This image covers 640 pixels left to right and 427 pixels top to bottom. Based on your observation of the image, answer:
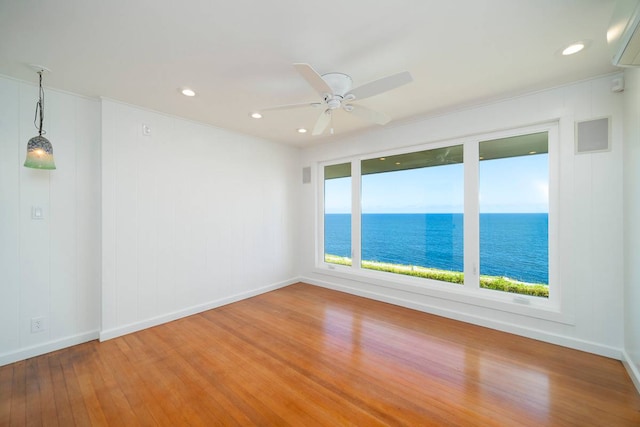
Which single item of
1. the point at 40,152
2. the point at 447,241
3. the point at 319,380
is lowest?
the point at 319,380

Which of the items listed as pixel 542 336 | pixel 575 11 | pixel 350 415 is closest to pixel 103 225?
pixel 350 415

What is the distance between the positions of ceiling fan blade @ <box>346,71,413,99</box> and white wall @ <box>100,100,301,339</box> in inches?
101

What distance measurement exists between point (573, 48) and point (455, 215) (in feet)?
6.76

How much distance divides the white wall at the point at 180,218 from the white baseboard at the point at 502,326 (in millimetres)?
1887

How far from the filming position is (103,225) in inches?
115

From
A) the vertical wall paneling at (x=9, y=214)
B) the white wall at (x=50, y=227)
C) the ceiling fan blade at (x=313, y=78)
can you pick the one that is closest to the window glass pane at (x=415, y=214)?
the ceiling fan blade at (x=313, y=78)

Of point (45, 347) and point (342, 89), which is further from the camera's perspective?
point (45, 347)

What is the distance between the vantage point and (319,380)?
219 centimetres

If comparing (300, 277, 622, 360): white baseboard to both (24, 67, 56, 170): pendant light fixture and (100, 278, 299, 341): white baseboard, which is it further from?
(24, 67, 56, 170): pendant light fixture

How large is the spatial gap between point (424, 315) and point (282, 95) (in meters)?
3.33

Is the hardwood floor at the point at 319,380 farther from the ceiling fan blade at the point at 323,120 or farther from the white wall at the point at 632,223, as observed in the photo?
the ceiling fan blade at the point at 323,120

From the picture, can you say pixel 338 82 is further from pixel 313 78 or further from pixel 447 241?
pixel 447 241

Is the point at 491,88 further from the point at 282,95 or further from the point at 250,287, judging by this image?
the point at 250,287

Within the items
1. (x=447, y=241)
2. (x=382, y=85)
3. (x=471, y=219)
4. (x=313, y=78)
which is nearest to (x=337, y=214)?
(x=447, y=241)
